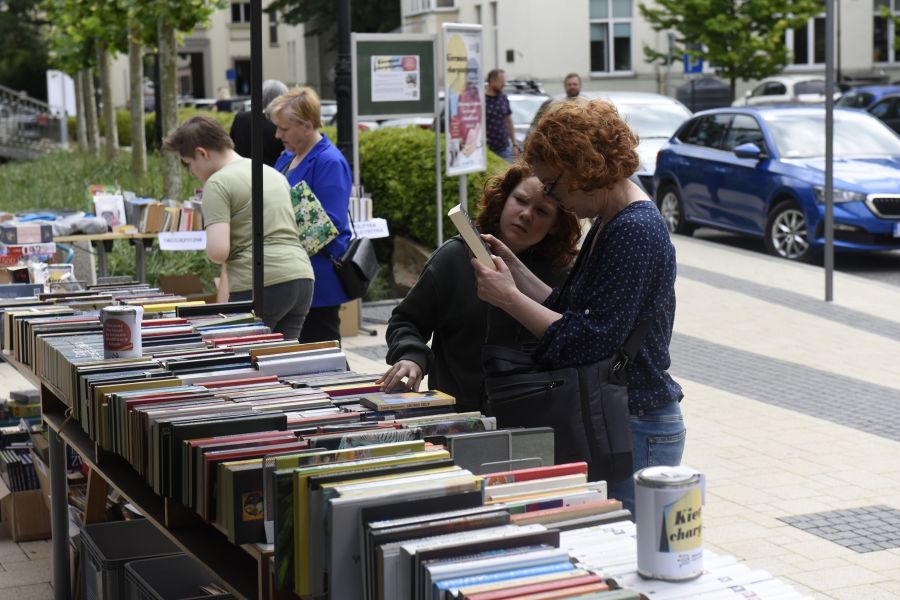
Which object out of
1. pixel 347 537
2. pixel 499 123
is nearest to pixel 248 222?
pixel 347 537

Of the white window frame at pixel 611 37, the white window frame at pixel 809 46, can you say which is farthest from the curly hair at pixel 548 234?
the white window frame at pixel 611 37

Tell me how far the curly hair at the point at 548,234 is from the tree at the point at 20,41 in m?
56.9

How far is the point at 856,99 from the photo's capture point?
24.4 meters

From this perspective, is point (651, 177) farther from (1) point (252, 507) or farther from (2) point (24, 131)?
(2) point (24, 131)

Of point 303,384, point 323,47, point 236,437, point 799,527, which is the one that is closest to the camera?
point 236,437

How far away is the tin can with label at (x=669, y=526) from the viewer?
262cm

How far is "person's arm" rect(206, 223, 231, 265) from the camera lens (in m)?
6.61

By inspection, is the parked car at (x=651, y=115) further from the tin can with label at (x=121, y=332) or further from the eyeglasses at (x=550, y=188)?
the eyeglasses at (x=550, y=188)

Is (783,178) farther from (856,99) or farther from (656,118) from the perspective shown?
(856,99)

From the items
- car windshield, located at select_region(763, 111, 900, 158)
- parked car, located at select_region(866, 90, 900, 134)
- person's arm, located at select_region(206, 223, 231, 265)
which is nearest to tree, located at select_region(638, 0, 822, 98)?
parked car, located at select_region(866, 90, 900, 134)

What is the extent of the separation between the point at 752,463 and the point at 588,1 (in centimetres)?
4399

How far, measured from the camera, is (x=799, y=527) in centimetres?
632

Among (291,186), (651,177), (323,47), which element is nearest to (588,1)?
(323,47)

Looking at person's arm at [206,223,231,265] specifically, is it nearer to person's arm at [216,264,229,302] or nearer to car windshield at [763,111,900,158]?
person's arm at [216,264,229,302]
